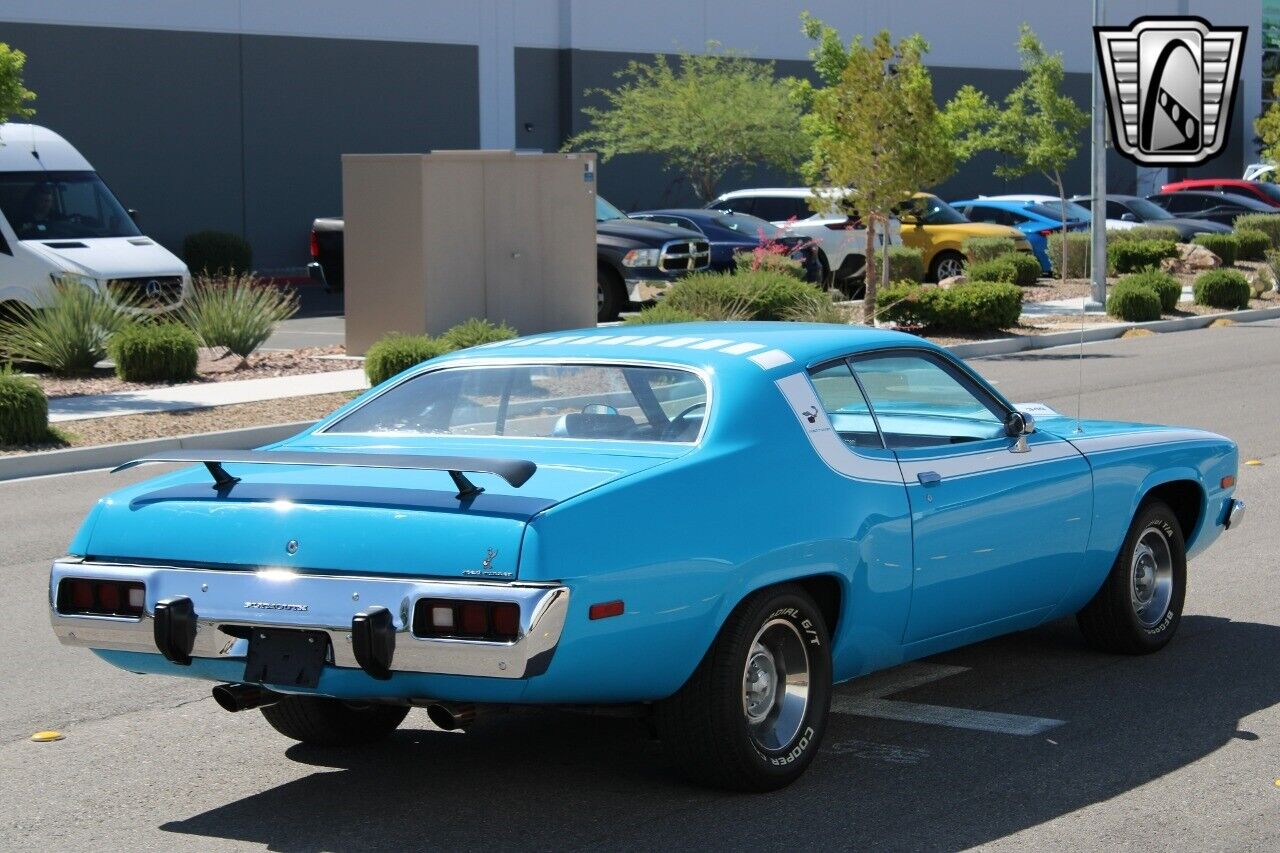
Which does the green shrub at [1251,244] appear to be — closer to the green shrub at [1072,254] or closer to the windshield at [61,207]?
the green shrub at [1072,254]

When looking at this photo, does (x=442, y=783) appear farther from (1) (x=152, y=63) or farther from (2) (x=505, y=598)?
(1) (x=152, y=63)

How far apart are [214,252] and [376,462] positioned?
30.2 meters

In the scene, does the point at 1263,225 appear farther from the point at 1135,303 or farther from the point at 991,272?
the point at 991,272

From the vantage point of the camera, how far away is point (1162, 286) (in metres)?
28.0

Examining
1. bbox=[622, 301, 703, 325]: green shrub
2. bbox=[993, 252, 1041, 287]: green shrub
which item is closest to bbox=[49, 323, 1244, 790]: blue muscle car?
bbox=[622, 301, 703, 325]: green shrub

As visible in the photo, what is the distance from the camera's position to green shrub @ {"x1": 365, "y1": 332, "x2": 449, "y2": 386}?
58.1 feet

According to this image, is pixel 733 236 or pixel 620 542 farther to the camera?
pixel 733 236

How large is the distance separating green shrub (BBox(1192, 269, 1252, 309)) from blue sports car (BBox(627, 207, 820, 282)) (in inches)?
263

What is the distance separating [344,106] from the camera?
3850 centimetres

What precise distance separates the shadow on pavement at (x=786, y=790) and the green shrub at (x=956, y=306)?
1721 centimetres

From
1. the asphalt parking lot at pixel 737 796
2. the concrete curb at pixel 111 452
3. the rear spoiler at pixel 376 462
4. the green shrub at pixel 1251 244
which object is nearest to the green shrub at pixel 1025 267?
the green shrub at pixel 1251 244

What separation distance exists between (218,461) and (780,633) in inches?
70.3

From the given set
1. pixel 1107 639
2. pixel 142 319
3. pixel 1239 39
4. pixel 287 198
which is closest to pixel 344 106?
pixel 287 198

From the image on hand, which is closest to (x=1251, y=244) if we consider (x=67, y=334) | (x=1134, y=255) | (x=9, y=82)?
(x=1134, y=255)
